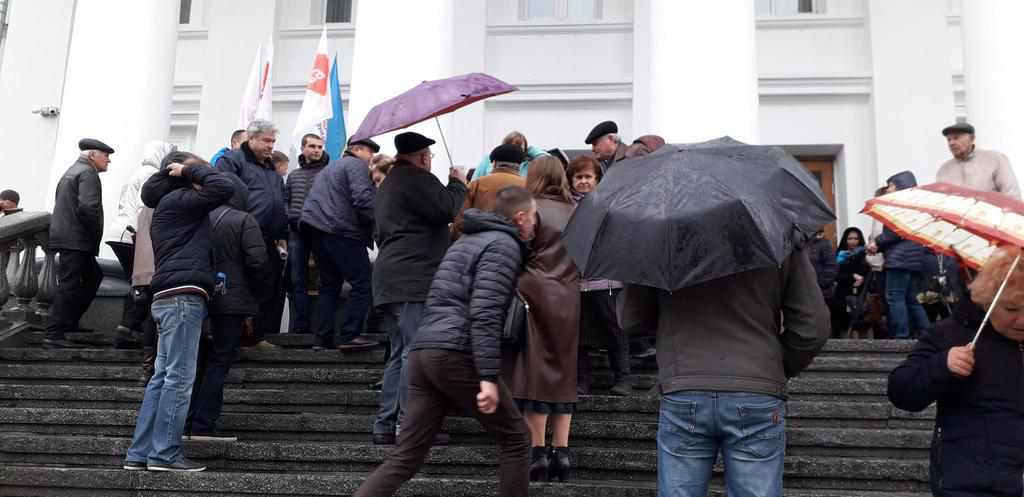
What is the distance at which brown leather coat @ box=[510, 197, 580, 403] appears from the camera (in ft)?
18.0

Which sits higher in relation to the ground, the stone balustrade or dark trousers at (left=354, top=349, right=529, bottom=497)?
the stone balustrade

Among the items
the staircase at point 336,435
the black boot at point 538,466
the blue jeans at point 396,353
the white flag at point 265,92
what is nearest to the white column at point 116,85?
the white flag at point 265,92

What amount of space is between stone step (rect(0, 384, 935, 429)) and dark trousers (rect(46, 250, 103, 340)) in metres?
1.03

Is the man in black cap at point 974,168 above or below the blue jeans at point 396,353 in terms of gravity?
above

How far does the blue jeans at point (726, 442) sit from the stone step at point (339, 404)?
2.69 meters

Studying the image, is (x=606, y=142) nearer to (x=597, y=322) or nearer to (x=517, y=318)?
(x=597, y=322)

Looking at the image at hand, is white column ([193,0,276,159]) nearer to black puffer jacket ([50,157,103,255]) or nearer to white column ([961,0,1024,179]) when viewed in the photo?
black puffer jacket ([50,157,103,255])

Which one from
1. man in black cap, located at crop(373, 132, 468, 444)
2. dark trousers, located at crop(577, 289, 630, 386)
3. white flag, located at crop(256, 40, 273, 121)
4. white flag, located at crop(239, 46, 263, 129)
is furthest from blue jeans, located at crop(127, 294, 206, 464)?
white flag, located at crop(239, 46, 263, 129)

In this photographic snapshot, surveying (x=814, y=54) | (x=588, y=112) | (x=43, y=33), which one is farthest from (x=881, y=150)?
(x=43, y=33)

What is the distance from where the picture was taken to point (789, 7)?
1427cm

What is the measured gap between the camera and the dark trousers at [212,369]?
638 cm

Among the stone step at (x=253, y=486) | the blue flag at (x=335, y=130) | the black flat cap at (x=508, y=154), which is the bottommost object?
the stone step at (x=253, y=486)

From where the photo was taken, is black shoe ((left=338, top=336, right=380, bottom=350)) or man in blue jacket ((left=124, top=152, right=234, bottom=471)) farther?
black shoe ((left=338, top=336, right=380, bottom=350))

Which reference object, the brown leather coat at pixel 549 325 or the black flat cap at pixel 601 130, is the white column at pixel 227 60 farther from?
the brown leather coat at pixel 549 325
